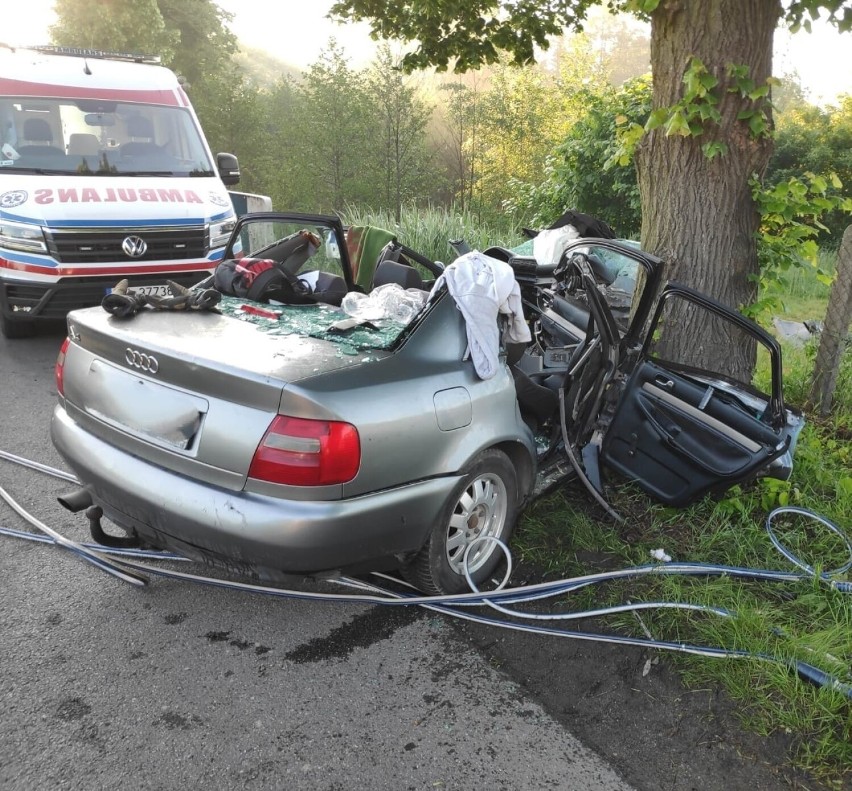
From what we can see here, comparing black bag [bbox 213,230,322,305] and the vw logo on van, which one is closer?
black bag [bbox 213,230,322,305]

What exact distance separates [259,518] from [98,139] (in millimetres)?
6001

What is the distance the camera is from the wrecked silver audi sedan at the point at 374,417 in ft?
7.76

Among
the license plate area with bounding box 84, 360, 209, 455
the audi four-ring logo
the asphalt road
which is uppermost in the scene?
the audi four-ring logo

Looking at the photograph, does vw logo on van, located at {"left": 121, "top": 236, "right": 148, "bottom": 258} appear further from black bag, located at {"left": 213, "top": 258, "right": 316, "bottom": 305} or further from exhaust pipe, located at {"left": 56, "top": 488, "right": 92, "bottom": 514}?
exhaust pipe, located at {"left": 56, "top": 488, "right": 92, "bottom": 514}

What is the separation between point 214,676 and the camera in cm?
257

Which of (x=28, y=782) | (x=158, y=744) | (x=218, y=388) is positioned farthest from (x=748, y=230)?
(x=28, y=782)

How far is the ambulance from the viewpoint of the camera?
6.13 meters

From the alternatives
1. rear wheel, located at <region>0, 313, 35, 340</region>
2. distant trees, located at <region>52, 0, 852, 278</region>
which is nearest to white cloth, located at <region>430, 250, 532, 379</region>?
rear wheel, located at <region>0, 313, 35, 340</region>

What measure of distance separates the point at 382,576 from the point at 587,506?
1.21m

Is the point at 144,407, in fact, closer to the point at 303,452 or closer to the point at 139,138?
the point at 303,452

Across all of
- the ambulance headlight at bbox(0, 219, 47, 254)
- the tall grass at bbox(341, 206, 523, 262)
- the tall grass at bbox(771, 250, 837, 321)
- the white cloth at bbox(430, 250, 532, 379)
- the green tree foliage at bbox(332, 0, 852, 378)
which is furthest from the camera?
the tall grass at bbox(341, 206, 523, 262)

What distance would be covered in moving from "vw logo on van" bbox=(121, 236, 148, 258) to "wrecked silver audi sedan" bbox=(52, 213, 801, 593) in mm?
2917

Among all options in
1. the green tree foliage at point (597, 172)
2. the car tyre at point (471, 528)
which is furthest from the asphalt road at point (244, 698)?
the green tree foliage at point (597, 172)

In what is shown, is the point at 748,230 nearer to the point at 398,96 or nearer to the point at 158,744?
the point at 158,744
